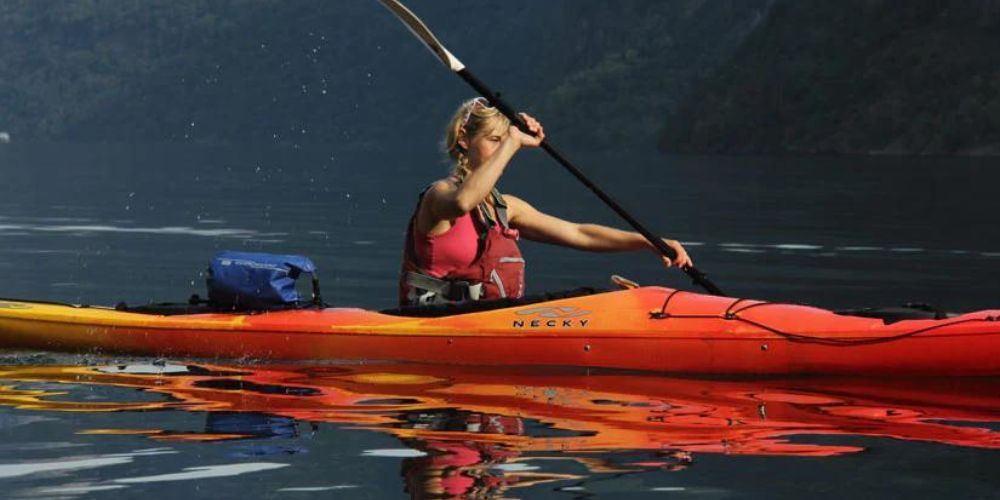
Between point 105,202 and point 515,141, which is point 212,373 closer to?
point 515,141

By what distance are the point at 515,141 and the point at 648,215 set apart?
26.2 metres

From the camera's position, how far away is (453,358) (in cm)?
1198

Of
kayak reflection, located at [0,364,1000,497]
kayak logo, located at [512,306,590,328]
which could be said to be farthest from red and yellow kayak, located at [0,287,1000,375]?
kayak reflection, located at [0,364,1000,497]

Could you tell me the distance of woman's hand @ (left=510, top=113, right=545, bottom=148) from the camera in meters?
11.2

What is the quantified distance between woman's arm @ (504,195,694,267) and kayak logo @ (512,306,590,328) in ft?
1.71

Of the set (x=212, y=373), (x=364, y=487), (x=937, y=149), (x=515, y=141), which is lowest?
(x=364, y=487)

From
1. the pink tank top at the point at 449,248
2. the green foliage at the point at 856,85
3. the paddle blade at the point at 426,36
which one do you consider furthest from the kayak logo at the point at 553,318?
the green foliage at the point at 856,85

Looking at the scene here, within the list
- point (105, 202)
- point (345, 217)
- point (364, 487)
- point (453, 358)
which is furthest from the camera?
point (105, 202)

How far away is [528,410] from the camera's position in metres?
10.4

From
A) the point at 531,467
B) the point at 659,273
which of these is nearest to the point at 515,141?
the point at 531,467

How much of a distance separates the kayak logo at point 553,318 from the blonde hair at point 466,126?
3.23 feet

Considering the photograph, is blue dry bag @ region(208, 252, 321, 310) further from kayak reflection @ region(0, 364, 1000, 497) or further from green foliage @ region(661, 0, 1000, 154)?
green foliage @ region(661, 0, 1000, 154)

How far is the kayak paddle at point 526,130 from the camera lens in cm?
1203

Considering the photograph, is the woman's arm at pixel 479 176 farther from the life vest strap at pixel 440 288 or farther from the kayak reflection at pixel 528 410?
the kayak reflection at pixel 528 410
